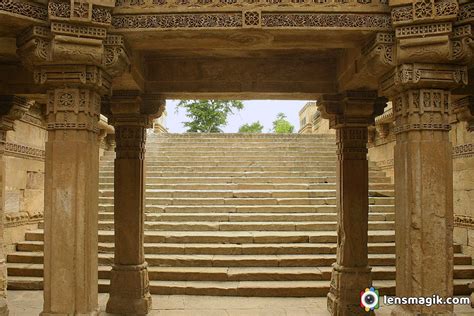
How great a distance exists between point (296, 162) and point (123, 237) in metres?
7.58

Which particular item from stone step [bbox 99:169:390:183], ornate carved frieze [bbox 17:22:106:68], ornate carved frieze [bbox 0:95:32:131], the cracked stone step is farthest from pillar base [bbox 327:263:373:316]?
stone step [bbox 99:169:390:183]

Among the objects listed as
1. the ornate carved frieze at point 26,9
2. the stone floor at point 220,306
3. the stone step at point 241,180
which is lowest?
the stone floor at point 220,306

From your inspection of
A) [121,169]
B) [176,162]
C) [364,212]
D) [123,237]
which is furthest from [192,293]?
[176,162]

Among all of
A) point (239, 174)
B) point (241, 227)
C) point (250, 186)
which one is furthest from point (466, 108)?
point (239, 174)

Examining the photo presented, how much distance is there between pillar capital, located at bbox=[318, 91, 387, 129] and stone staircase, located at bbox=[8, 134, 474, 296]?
9.61ft

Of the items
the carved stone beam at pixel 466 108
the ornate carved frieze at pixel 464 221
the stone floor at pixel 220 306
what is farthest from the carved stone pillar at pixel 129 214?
the ornate carved frieze at pixel 464 221

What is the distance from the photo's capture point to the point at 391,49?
405 centimetres

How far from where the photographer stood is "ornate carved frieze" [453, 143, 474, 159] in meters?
8.48

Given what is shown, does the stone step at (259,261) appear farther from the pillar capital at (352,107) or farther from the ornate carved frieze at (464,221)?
the pillar capital at (352,107)

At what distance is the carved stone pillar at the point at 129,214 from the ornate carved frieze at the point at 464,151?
19.0 feet

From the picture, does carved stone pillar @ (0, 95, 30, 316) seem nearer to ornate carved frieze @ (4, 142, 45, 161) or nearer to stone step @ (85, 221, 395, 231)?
ornate carved frieze @ (4, 142, 45, 161)

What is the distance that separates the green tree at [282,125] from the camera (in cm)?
3909

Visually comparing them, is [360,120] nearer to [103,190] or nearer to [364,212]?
[364,212]

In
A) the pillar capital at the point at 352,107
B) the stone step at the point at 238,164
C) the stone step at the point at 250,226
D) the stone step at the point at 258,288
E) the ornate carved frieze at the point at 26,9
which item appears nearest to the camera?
the ornate carved frieze at the point at 26,9
